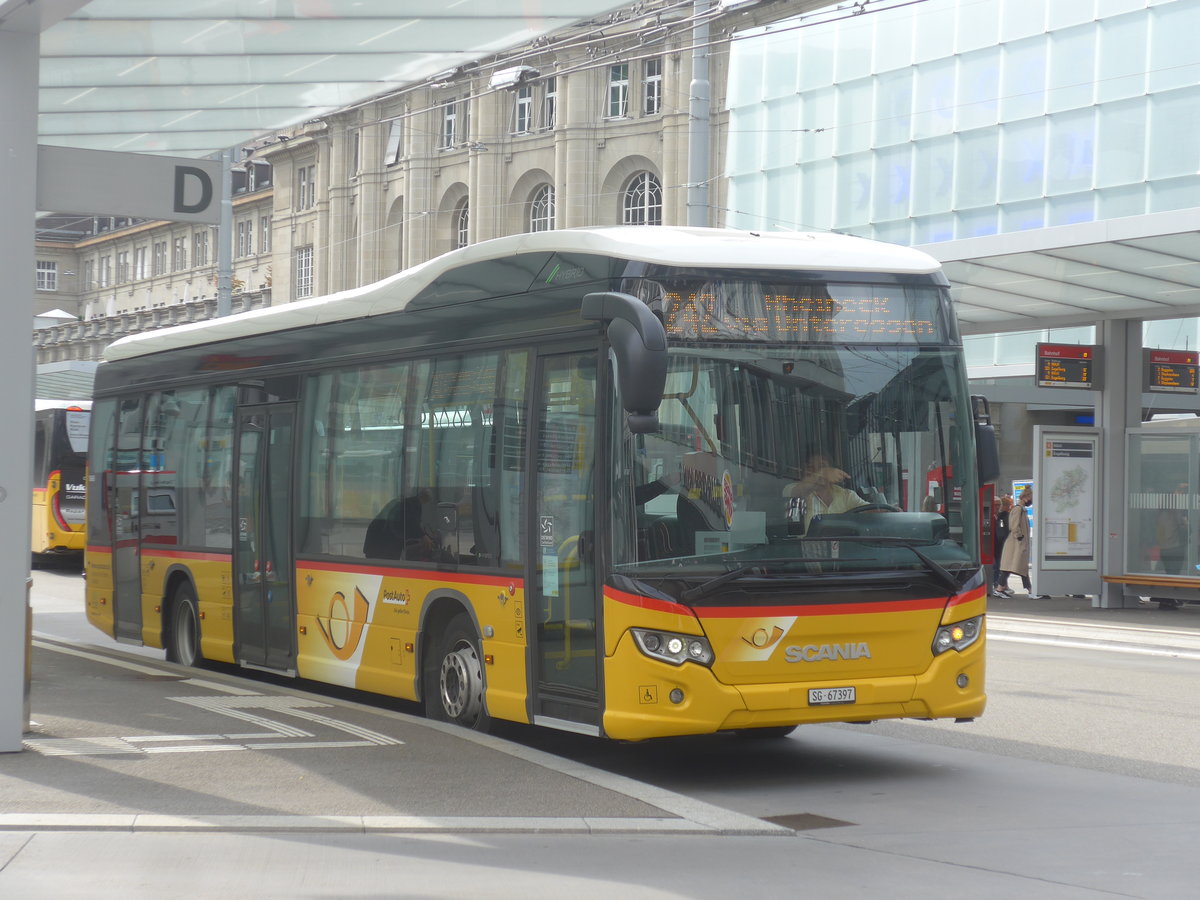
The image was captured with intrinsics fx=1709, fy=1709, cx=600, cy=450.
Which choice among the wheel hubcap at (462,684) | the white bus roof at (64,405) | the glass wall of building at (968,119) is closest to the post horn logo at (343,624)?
the wheel hubcap at (462,684)

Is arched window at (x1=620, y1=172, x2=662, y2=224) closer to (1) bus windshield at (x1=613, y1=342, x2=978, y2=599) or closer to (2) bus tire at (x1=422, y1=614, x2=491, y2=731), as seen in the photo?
(2) bus tire at (x1=422, y1=614, x2=491, y2=731)

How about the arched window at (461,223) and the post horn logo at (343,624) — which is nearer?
the post horn logo at (343,624)

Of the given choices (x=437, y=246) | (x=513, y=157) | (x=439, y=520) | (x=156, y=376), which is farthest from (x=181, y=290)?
(x=439, y=520)

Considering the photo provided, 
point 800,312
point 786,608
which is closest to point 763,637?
point 786,608

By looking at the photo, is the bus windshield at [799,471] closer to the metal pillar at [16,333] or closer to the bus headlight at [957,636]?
the bus headlight at [957,636]

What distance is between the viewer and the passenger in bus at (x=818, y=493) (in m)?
8.77

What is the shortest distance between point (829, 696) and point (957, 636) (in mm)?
863

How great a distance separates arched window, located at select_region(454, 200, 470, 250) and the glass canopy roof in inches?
2297

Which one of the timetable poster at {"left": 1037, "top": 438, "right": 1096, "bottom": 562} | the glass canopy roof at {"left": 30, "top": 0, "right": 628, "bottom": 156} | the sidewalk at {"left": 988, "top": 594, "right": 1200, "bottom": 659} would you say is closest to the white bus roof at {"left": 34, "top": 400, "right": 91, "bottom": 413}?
the sidewalk at {"left": 988, "top": 594, "right": 1200, "bottom": 659}

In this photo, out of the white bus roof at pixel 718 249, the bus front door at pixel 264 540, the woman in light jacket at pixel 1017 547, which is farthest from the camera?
the woman in light jacket at pixel 1017 547

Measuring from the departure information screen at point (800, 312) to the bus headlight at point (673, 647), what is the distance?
5.03 ft

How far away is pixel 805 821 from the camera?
8.20 meters

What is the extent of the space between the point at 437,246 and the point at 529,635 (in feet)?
211

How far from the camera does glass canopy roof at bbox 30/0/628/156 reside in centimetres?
1053
